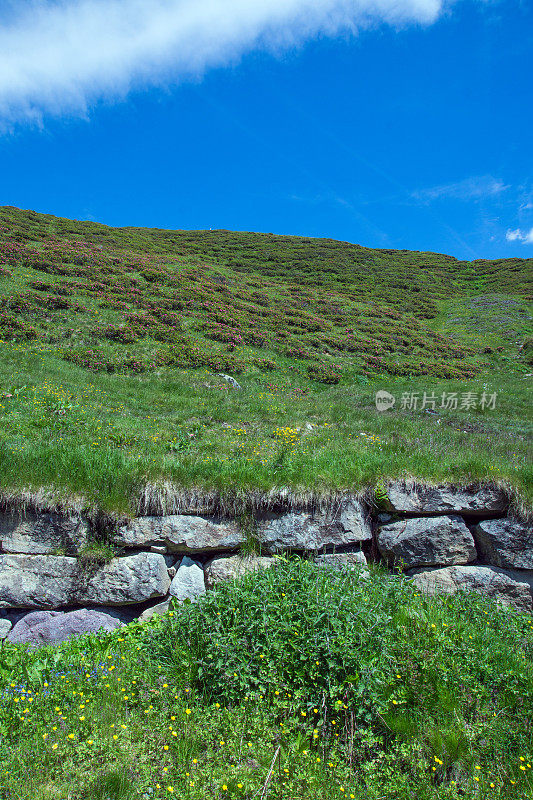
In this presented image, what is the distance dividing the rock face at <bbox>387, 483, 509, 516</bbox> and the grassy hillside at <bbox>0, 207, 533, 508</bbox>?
0.79 feet

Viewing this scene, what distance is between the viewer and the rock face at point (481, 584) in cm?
560

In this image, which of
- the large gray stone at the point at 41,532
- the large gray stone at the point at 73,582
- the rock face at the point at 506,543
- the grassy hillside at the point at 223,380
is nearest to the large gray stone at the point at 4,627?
the large gray stone at the point at 73,582

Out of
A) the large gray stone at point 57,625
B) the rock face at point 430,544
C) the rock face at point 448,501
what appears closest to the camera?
the large gray stone at point 57,625

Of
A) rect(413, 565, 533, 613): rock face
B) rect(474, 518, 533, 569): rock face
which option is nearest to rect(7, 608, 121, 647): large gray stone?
rect(413, 565, 533, 613): rock face

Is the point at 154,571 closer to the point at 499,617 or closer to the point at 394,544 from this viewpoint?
the point at 394,544

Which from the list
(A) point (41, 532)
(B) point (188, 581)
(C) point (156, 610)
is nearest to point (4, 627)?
(A) point (41, 532)

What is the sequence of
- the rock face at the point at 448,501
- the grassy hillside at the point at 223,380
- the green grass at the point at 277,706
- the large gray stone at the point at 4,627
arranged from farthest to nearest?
the grassy hillside at the point at 223,380 → the rock face at the point at 448,501 → the large gray stone at the point at 4,627 → the green grass at the point at 277,706

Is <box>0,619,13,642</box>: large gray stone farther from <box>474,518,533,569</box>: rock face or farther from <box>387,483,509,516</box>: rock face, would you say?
<box>474,518,533,569</box>: rock face

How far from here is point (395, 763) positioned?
10.6ft

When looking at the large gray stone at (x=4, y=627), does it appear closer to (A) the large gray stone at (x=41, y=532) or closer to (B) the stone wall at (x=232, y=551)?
(B) the stone wall at (x=232, y=551)

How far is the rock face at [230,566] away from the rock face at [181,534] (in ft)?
0.59

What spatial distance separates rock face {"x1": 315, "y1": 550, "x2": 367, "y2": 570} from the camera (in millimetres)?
5566

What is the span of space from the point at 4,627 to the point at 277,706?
3.69 meters

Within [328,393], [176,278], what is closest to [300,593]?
[328,393]
